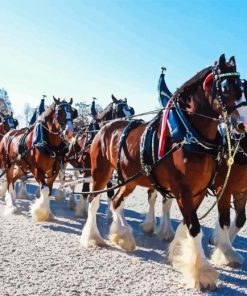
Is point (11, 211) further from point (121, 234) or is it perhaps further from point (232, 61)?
point (232, 61)

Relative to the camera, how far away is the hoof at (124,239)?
579 centimetres

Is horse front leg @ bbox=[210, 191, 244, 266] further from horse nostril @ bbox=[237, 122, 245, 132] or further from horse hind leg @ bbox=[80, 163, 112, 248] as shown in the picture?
horse hind leg @ bbox=[80, 163, 112, 248]

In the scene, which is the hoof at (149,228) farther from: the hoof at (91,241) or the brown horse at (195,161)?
the brown horse at (195,161)

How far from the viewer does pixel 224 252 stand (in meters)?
5.31

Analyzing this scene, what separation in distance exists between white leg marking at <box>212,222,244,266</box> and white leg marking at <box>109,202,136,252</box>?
3.92 ft

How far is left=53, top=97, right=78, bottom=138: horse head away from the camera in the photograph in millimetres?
7374

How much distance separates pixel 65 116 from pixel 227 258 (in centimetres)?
395

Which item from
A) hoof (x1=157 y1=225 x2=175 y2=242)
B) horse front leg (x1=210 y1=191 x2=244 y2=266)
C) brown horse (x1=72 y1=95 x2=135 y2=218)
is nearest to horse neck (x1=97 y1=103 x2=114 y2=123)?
brown horse (x1=72 y1=95 x2=135 y2=218)

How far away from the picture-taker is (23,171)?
8.53 meters

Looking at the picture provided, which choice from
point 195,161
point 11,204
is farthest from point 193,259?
point 11,204

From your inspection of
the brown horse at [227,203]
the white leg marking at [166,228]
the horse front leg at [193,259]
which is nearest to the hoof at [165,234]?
the white leg marking at [166,228]

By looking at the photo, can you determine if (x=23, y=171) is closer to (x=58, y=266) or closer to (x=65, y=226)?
(x=65, y=226)

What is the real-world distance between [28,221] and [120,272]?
323 centimetres

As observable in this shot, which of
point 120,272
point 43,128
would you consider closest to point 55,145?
point 43,128
